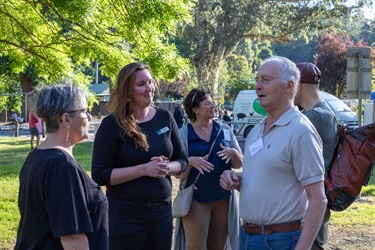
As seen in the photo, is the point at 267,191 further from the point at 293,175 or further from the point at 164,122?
the point at 164,122

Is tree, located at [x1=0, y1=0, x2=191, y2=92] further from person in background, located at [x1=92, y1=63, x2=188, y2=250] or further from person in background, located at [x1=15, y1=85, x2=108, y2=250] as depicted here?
person in background, located at [x1=15, y1=85, x2=108, y2=250]

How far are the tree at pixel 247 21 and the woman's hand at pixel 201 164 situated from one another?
94.3 feet

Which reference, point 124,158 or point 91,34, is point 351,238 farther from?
point 124,158

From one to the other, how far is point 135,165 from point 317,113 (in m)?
1.29

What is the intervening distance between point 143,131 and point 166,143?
19cm

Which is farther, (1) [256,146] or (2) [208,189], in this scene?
(2) [208,189]

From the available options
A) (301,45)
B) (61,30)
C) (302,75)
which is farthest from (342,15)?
(301,45)

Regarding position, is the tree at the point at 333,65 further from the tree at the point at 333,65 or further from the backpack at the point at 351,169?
the backpack at the point at 351,169

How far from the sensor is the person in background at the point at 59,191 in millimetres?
2523

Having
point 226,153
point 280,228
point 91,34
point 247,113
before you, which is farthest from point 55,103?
point 247,113

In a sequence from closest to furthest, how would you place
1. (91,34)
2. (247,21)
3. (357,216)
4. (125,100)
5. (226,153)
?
(125,100) < (226,153) < (91,34) < (357,216) < (247,21)

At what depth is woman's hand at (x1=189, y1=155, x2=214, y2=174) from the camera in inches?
181

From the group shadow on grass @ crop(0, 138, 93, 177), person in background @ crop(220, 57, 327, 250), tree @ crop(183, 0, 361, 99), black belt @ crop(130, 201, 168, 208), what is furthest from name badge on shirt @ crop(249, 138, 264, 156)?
tree @ crop(183, 0, 361, 99)

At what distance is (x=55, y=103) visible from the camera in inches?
107
